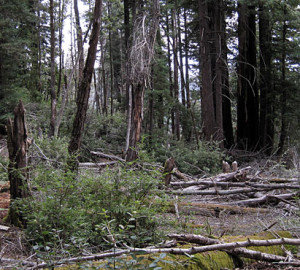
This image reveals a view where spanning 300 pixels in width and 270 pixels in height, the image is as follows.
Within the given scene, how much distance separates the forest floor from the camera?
4.47m

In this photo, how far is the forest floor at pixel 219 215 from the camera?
14.7 ft

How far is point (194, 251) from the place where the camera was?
3.18 meters

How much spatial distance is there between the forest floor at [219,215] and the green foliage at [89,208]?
0.36 m

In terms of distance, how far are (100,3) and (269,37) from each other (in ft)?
52.5

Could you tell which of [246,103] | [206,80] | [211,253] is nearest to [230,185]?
[211,253]

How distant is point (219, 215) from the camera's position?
654 centimetres

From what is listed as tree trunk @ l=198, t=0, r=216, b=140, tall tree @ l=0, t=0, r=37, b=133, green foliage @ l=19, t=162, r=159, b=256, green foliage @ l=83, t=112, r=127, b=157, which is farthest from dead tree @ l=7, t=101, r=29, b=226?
tall tree @ l=0, t=0, r=37, b=133

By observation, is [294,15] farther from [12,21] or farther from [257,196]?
[12,21]

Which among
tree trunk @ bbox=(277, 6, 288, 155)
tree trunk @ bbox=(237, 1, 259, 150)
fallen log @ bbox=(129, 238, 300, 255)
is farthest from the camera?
tree trunk @ bbox=(277, 6, 288, 155)

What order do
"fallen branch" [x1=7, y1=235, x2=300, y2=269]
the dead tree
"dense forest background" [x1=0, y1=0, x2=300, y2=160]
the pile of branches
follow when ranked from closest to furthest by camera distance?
"fallen branch" [x1=7, y1=235, x2=300, y2=269] → the dead tree → the pile of branches → "dense forest background" [x1=0, y1=0, x2=300, y2=160]

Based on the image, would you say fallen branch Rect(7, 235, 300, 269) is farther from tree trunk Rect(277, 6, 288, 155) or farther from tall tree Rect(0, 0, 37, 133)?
tree trunk Rect(277, 6, 288, 155)

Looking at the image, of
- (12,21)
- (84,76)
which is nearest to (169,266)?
(84,76)

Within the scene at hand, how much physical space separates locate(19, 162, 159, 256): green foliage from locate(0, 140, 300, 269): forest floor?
1.18 feet

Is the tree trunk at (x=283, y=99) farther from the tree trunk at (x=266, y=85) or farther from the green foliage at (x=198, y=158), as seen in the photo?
the green foliage at (x=198, y=158)
